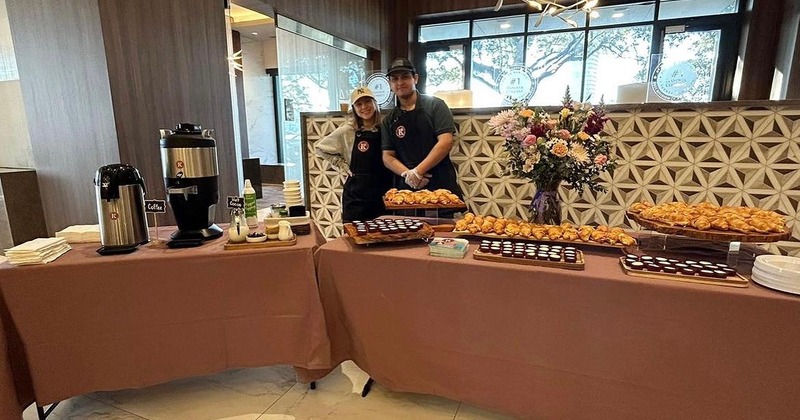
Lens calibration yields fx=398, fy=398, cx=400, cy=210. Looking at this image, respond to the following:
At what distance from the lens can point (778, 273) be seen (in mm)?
1127

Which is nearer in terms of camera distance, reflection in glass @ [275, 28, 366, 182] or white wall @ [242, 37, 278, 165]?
reflection in glass @ [275, 28, 366, 182]

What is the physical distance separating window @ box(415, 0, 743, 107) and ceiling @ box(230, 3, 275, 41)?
2.97 m

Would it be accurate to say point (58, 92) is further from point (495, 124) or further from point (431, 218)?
point (495, 124)

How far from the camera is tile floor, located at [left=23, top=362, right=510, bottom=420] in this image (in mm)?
1713

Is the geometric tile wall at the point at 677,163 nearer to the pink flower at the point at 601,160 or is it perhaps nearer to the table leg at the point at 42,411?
the pink flower at the point at 601,160

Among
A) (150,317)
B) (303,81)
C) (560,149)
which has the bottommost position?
(150,317)

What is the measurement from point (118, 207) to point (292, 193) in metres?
0.69

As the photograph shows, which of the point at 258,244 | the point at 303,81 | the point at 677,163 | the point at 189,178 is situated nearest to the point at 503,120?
the point at 258,244

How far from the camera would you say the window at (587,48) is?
18.9 ft

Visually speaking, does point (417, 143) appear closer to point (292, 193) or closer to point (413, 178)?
point (413, 178)

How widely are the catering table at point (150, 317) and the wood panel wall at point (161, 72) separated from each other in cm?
173

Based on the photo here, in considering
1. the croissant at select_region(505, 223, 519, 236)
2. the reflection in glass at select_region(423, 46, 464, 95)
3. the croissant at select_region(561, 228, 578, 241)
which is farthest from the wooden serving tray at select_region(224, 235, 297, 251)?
the reflection in glass at select_region(423, 46, 464, 95)

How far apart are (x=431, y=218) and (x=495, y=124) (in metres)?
0.59

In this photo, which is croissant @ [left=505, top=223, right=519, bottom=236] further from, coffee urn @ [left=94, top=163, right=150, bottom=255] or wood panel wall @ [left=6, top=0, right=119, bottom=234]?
wood panel wall @ [left=6, top=0, right=119, bottom=234]
